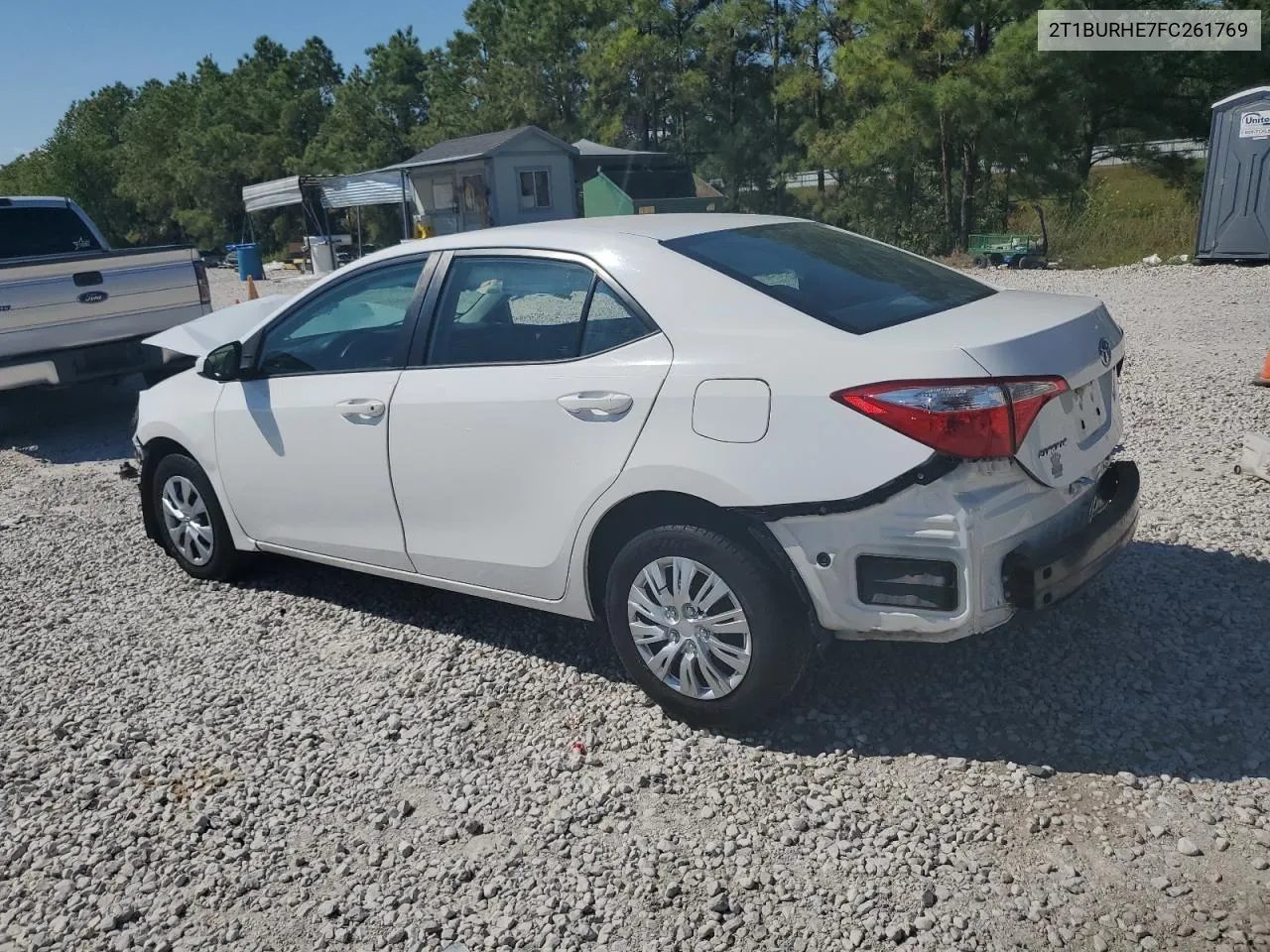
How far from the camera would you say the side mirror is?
4.78m

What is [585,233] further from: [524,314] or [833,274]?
[833,274]

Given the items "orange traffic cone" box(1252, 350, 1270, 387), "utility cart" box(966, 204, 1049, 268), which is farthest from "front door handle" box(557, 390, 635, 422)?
"utility cart" box(966, 204, 1049, 268)

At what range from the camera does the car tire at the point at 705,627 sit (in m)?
3.30

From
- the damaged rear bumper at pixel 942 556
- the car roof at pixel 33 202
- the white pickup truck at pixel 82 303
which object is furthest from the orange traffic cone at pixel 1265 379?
the car roof at pixel 33 202

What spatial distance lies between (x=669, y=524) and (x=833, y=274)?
114 centimetres

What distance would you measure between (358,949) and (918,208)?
27.4 metres

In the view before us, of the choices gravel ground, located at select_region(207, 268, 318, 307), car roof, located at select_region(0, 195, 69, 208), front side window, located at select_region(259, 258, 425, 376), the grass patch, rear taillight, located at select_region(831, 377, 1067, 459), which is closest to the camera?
rear taillight, located at select_region(831, 377, 1067, 459)

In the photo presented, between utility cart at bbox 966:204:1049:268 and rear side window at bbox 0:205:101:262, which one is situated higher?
rear side window at bbox 0:205:101:262

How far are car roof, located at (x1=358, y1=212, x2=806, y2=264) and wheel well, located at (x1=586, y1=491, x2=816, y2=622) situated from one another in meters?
0.98

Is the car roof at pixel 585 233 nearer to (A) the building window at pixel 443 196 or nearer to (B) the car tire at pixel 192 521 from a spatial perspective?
(B) the car tire at pixel 192 521

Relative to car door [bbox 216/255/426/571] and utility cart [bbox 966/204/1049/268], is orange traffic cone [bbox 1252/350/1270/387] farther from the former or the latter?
utility cart [bbox 966/204/1049/268]

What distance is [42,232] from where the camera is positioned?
10258 millimetres

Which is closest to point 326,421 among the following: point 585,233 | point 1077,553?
point 585,233

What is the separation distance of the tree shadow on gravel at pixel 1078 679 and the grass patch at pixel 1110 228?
55.3 feet
